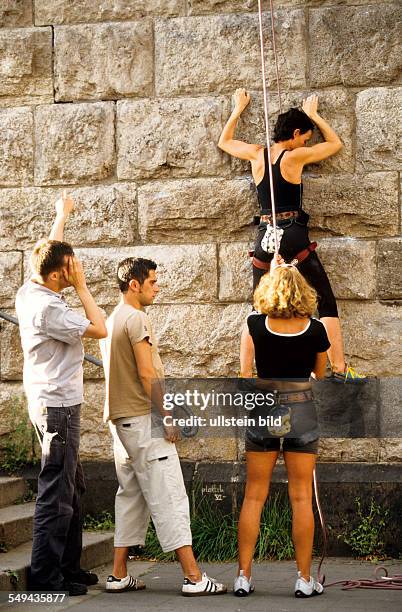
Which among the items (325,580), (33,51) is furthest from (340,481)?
(33,51)

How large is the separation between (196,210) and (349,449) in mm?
2004

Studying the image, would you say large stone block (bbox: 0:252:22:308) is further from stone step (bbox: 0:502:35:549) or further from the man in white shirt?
the man in white shirt

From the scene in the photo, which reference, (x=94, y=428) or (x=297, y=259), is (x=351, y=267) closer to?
(x=297, y=259)

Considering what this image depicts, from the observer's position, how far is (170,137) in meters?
8.31

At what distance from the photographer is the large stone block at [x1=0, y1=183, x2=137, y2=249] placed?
8352 millimetres

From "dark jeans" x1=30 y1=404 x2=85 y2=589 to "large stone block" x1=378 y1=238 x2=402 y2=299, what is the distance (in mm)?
2634

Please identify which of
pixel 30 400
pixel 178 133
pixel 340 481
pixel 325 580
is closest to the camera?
pixel 30 400

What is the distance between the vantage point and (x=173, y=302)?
8219 millimetres

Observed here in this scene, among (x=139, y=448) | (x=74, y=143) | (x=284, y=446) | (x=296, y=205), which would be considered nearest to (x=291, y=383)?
(x=284, y=446)

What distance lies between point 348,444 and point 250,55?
284 cm

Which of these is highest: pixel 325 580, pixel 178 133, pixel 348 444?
pixel 178 133

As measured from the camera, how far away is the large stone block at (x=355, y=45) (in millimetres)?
8008

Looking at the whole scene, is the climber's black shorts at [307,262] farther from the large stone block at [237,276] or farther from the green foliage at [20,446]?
the green foliage at [20,446]

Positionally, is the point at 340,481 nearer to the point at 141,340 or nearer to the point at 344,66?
the point at 141,340
